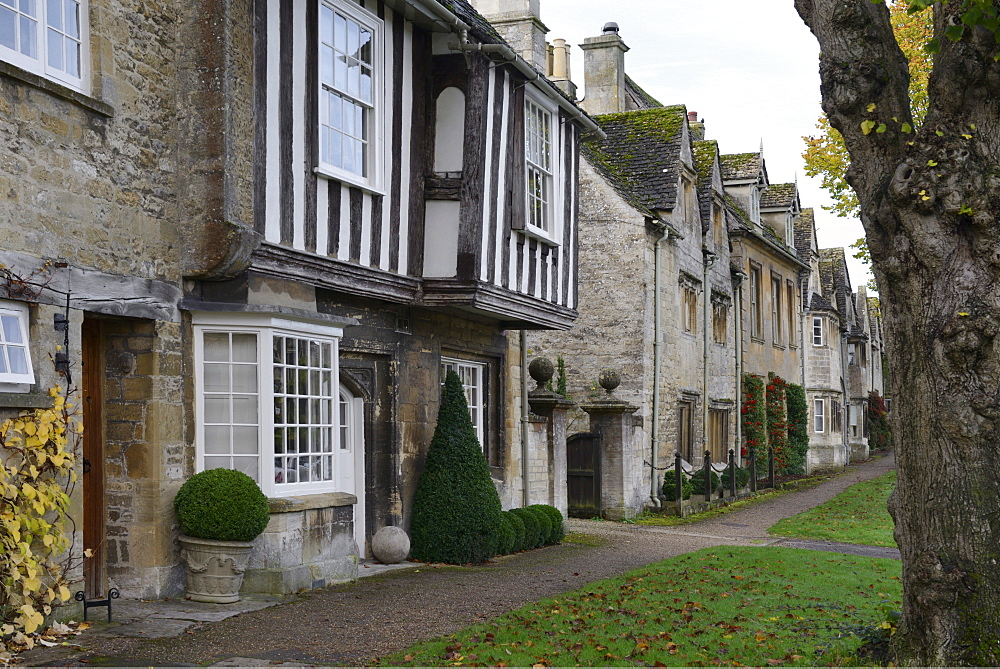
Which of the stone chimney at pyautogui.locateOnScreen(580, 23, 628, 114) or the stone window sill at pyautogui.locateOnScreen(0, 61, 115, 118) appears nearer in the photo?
the stone window sill at pyautogui.locateOnScreen(0, 61, 115, 118)

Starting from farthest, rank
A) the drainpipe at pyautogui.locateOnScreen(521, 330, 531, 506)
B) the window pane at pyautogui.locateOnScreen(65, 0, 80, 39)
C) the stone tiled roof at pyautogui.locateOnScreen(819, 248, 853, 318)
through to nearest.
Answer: the stone tiled roof at pyautogui.locateOnScreen(819, 248, 853, 318) → the drainpipe at pyautogui.locateOnScreen(521, 330, 531, 506) → the window pane at pyautogui.locateOnScreen(65, 0, 80, 39)

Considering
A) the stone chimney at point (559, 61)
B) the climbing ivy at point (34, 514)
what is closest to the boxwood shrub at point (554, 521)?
the climbing ivy at point (34, 514)

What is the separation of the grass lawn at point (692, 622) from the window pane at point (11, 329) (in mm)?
3629

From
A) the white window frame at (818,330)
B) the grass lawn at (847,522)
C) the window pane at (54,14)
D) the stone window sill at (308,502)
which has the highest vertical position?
the window pane at (54,14)

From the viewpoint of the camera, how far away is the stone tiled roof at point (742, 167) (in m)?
32.1

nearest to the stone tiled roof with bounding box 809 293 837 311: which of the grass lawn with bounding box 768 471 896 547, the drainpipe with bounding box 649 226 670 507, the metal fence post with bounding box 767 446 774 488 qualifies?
the metal fence post with bounding box 767 446 774 488

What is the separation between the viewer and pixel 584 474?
19.9 metres

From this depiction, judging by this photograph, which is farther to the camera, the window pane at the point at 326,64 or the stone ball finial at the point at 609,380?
the stone ball finial at the point at 609,380

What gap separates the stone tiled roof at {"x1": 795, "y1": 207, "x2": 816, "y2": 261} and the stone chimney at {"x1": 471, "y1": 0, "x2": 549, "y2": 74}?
20.7 metres

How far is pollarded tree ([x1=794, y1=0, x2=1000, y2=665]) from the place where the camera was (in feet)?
21.2

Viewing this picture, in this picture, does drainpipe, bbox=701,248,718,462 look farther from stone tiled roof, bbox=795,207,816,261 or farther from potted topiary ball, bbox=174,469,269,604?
potted topiary ball, bbox=174,469,269,604

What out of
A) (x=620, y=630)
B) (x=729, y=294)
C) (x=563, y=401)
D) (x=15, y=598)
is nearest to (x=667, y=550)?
(x=563, y=401)

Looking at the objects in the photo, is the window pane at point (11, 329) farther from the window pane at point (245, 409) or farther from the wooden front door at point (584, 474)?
the wooden front door at point (584, 474)

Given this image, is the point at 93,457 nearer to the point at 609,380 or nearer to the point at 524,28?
the point at 609,380
